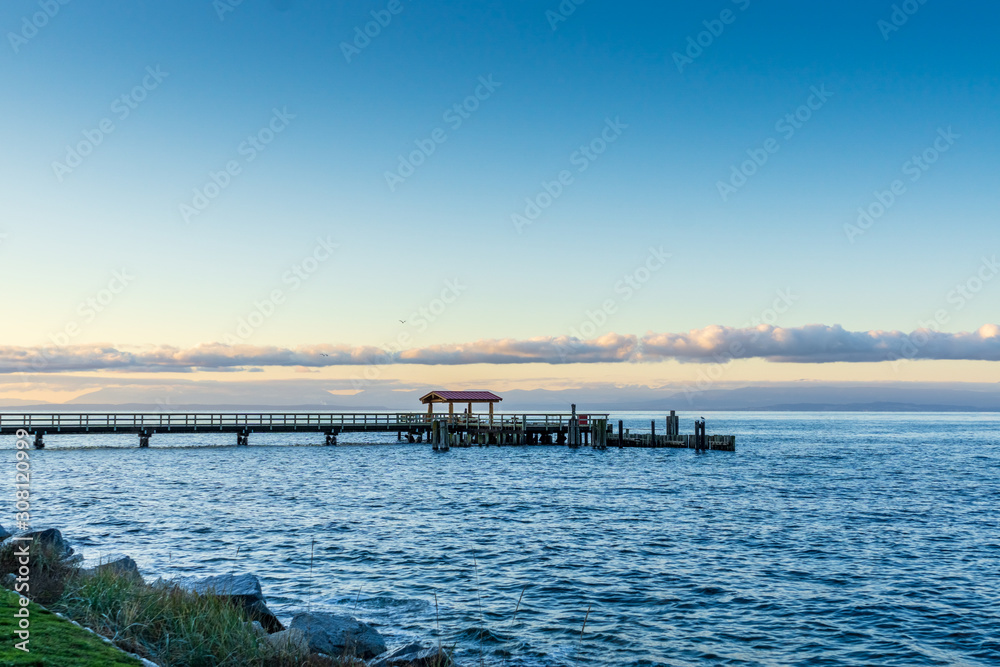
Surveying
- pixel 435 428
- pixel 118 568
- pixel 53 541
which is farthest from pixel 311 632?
pixel 435 428

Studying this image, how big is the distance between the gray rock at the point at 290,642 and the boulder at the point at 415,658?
4.11 ft

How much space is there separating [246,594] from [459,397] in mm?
57544

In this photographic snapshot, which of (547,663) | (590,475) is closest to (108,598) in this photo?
(547,663)

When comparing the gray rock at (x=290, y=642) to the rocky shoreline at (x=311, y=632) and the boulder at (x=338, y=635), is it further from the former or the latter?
the boulder at (x=338, y=635)

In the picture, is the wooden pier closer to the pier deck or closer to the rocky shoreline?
the pier deck

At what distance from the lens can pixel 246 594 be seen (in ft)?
45.2

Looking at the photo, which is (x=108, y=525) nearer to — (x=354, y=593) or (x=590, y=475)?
(x=354, y=593)

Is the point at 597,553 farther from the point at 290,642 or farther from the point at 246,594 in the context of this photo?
the point at 290,642

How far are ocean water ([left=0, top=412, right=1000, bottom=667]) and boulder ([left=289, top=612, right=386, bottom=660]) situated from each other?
144cm

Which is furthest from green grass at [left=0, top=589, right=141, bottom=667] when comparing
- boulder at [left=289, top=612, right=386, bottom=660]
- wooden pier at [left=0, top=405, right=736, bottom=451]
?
wooden pier at [left=0, top=405, right=736, bottom=451]

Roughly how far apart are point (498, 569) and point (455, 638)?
18.0 feet

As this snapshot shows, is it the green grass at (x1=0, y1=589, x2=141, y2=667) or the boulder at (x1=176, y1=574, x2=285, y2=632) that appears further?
the boulder at (x1=176, y1=574, x2=285, y2=632)

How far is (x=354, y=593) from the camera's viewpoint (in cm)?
1734

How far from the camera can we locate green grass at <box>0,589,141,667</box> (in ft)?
25.0
